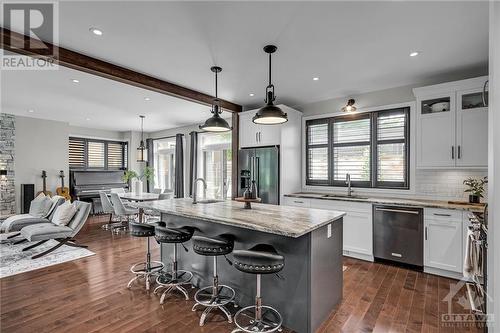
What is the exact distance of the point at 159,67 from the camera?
3.54 metres

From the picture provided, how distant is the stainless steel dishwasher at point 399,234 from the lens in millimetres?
3574

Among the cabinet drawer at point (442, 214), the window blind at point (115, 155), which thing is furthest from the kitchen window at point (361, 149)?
the window blind at point (115, 155)

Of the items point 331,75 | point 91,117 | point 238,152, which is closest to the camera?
point 331,75

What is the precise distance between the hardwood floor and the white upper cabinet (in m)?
1.70

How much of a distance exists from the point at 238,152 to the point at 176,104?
178 centimetres

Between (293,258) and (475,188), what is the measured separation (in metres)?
3.11

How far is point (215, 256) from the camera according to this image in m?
2.57

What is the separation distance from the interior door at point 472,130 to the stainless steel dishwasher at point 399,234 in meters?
0.97

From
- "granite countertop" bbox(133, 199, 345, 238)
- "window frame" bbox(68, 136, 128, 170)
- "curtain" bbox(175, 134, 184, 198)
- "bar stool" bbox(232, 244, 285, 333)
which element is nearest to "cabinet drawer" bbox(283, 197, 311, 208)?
"granite countertop" bbox(133, 199, 345, 238)

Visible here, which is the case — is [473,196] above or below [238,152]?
below

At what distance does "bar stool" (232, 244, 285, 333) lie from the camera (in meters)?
1.97

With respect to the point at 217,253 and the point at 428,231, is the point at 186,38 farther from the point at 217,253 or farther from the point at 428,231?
the point at 428,231

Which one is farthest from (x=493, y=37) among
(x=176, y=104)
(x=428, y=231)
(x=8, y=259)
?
(x=8, y=259)

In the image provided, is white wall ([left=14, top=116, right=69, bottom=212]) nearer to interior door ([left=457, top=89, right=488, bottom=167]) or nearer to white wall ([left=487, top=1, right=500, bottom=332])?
white wall ([left=487, top=1, right=500, bottom=332])
